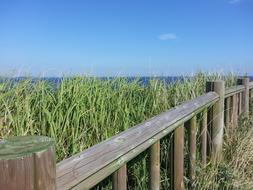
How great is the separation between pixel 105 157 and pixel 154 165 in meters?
0.93

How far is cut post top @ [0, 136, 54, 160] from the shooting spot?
3.56 ft

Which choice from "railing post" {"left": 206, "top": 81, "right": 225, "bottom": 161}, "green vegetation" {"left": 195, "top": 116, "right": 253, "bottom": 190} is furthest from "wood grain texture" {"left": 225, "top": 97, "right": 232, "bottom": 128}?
"railing post" {"left": 206, "top": 81, "right": 225, "bottom": 161}

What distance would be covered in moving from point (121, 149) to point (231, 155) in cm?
292

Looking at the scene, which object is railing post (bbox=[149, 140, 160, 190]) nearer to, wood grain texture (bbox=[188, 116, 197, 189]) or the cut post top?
wood grain texture (bbox=[188, 116, 197, 189])

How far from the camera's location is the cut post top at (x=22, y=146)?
1.09 m

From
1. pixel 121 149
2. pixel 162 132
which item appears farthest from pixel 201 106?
pixel 121 149

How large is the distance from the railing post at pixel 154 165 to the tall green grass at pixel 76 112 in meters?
0.43

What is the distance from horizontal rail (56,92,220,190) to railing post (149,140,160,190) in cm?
11

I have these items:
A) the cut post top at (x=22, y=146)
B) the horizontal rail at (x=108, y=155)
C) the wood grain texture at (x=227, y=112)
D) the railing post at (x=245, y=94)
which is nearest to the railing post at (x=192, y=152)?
the horizontal rail at (x=108, y=155)

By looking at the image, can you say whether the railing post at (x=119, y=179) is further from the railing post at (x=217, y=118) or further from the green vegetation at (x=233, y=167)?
the railing post at (x=217, y=118)

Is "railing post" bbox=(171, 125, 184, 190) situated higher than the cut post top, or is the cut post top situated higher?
the cut post top

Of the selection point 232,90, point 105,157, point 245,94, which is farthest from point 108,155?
point 245,94

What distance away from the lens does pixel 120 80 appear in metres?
5.12

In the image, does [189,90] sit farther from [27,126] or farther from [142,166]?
[27,126]
